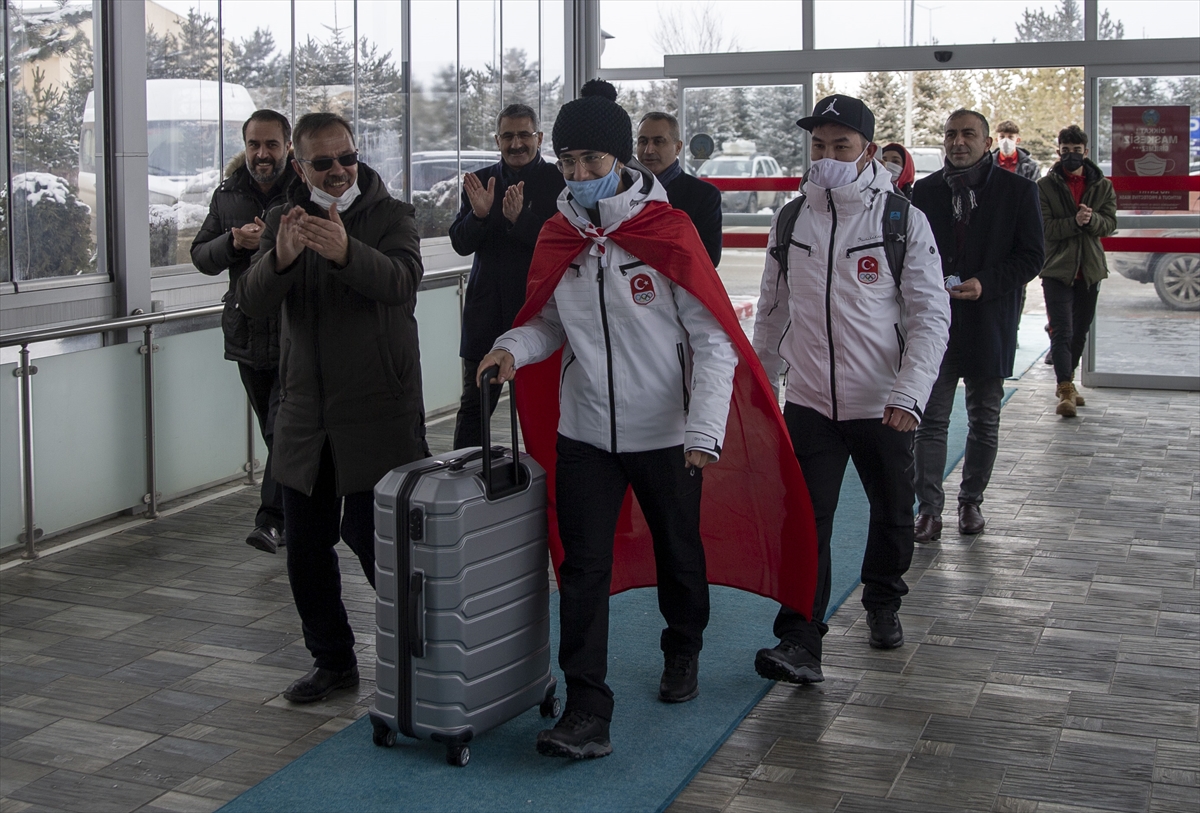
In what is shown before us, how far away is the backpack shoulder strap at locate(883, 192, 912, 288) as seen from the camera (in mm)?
3938

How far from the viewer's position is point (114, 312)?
629 cm

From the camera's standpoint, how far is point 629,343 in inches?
135

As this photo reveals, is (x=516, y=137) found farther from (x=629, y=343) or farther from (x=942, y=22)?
(x=942, y=22)

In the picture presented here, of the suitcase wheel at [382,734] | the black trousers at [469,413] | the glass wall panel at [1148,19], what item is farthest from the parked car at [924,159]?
the suitcase wheel at [382,734]

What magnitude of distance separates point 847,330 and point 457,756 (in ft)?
5.51

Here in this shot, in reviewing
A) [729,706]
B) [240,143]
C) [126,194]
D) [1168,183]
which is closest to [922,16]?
[1168,183]

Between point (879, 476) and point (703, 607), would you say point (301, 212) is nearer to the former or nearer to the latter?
point (703, 607)

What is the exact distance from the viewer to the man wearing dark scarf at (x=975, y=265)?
5.33m

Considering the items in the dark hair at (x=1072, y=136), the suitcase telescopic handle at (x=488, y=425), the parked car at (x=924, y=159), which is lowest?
the suitcase telescopic handle at (x=488, y=425)

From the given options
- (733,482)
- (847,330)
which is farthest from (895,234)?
(733,482)

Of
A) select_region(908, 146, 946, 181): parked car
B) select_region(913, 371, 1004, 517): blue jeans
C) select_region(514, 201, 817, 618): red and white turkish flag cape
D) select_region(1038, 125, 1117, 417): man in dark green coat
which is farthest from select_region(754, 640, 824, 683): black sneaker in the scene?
select_region(908, 146, 946, 181): parked car

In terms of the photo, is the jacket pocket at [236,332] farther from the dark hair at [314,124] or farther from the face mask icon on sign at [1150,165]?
the face mask icon on sign at [1150,165]

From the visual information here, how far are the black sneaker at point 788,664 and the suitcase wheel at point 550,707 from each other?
0.66 metres

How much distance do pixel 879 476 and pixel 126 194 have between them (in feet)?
12.9
